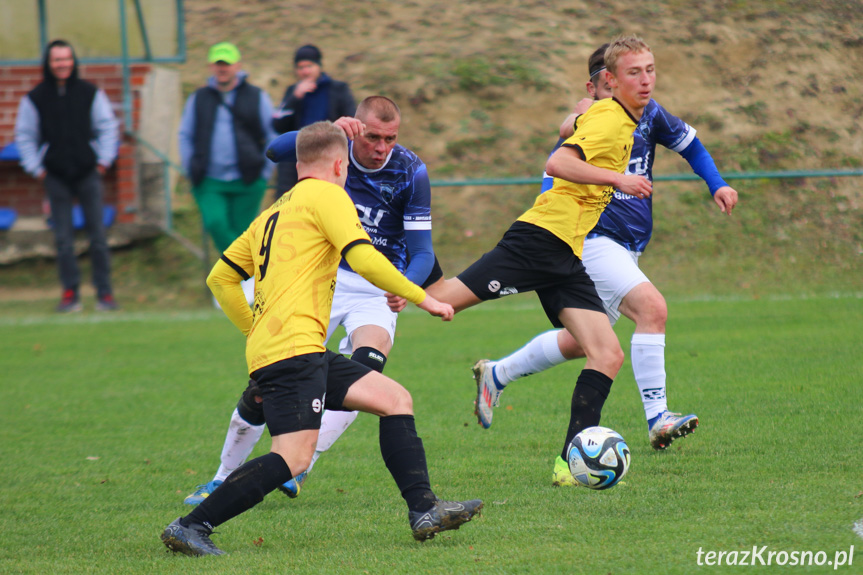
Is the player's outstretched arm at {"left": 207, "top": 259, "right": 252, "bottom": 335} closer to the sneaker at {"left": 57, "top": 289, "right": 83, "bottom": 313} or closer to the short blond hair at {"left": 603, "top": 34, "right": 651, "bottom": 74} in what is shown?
the short blond hair at {"left": 603, "top": 34, "right": 651, "bottom": 74}

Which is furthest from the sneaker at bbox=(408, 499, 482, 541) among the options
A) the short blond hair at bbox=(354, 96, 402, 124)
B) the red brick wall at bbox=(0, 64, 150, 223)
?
the red brick wall at bbox=(0, 64, 150, 223)

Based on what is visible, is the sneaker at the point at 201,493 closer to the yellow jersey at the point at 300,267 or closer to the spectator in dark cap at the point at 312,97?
the yellow jersey at the point at 300,267

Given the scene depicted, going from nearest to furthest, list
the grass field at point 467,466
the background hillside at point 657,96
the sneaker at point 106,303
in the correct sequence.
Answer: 1. the grass field at point 467,466
2. the sneaker at point 106,303
3. the background hillside at point 657,96

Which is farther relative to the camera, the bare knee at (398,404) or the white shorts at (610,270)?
the white shorts at (610,270)

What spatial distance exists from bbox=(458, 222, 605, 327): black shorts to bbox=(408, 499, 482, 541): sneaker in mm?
1573

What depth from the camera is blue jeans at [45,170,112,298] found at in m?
11.1

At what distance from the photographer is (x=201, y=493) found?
4.82 meters

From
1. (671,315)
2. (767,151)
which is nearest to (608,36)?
(767,151)

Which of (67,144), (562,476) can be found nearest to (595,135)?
(562,476)

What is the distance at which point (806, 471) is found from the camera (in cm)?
462

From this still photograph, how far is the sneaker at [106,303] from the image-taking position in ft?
38.1

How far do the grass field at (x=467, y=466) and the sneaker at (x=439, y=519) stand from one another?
9 centimetres

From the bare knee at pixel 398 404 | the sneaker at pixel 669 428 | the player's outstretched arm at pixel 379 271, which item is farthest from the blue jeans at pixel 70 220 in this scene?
the player's outstretched arm at pixel 379 271

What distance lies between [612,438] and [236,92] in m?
7.18
